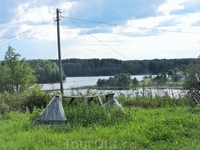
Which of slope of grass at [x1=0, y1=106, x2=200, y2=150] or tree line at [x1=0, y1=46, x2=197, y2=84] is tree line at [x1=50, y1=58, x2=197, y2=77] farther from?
slope of grass at [x1=0, y1=106, x2=200, y2=150]

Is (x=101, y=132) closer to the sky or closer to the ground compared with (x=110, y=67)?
closer to the ground

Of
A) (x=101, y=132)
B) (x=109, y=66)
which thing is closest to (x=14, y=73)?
(x=109, y=66)

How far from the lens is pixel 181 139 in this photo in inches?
209

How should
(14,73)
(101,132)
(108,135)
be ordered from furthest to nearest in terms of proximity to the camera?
(14,73), (101,132), (108,135)

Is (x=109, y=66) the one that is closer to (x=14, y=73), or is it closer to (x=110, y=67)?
(x=110, y=67)

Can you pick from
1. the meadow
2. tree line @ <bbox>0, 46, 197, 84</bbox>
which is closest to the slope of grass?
the meadow

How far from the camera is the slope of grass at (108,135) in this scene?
5.14 m

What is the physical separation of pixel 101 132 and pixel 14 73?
102 ft

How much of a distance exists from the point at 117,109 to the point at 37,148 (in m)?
2.81

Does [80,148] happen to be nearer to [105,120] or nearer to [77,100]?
[105,120]

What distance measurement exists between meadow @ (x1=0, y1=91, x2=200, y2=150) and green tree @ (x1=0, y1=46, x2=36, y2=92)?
27554 mm

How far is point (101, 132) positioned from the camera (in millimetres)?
5949

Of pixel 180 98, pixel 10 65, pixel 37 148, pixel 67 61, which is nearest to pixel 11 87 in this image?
pixel 10 65

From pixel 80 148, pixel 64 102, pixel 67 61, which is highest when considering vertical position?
pixel 67 61
